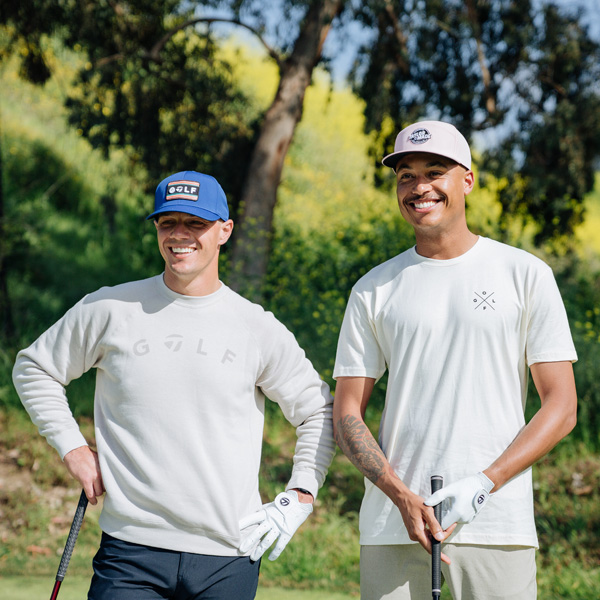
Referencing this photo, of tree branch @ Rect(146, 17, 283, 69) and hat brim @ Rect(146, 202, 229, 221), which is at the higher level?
tree branch @ Rect(146, 17, 283, 69)

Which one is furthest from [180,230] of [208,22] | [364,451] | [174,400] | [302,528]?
[208,22]

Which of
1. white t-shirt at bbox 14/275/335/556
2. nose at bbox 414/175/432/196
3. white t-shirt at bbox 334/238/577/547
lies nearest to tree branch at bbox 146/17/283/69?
nose at bbox 414/175/432/196

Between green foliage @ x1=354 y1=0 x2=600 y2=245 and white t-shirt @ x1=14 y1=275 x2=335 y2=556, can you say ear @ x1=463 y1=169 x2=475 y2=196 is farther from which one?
green foliage @ x1=354 y1=0 x2=600 y2=245

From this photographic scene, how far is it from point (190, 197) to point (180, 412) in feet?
2.20

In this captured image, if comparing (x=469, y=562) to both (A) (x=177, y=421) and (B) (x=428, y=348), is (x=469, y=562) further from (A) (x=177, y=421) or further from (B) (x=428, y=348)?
(A) (x=177, y=421)

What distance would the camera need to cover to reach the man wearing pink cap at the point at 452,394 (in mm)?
2439

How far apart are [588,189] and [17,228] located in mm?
7039

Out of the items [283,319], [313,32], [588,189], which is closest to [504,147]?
[588,189]

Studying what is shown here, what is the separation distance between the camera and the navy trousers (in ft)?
7.70

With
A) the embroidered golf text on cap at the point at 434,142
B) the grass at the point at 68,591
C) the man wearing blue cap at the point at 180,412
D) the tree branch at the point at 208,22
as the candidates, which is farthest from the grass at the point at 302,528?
the tree branch at the point at 208,22

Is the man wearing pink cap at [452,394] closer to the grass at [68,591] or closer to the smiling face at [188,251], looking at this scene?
the smiling face at [188,251]

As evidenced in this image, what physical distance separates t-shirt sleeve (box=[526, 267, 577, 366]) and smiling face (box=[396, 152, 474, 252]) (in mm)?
321

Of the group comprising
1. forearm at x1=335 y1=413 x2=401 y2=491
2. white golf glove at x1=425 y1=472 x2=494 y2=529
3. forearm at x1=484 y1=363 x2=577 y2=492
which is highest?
forearm at x1=484 y1=363 x2=577 y2=492

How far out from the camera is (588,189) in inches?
397
